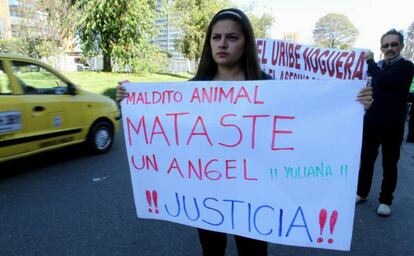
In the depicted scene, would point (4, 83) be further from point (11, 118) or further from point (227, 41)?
point (227, 41)

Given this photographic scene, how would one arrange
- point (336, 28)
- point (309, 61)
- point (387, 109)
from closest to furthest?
point (309, 61), point (387, 109), point (336, 28)

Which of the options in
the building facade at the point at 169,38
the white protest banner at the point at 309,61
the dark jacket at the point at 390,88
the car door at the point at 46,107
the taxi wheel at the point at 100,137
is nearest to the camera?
the white protest banner at the point at 309,61

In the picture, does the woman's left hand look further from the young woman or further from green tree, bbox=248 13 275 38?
green tree, bbox=248 13 275 38

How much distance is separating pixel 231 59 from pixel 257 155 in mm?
533

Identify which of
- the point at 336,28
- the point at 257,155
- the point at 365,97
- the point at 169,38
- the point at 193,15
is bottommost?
the point at 257,155

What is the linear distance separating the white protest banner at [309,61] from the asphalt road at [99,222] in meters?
1.53

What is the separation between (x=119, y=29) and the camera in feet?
63.1

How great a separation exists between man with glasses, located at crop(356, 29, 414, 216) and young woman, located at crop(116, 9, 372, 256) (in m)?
1.77

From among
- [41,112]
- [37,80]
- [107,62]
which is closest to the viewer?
[41,112]

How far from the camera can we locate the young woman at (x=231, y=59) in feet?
6.56

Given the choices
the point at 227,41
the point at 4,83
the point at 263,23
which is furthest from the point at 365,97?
the point at 263,23

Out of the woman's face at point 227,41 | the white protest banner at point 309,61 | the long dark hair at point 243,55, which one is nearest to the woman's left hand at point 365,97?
the long dark hair at point 243,55

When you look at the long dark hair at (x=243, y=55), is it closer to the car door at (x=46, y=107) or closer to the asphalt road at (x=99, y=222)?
the asphalt road at (x=99, y=222)

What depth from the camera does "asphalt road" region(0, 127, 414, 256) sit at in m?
3.26
